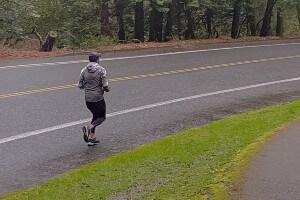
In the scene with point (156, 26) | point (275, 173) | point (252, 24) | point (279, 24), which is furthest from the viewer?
point (279, 24)

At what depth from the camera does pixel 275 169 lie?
7.63 metres

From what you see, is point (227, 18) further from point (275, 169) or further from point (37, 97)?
point (275, 169)

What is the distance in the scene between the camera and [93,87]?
9570mm

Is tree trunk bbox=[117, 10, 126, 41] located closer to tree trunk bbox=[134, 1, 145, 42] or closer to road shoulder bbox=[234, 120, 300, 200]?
tree trunk bbox=[134, 1, 145, 42]

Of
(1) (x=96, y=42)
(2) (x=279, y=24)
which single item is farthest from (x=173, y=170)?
(2) (x=279, y=24)

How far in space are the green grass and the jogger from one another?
938mm

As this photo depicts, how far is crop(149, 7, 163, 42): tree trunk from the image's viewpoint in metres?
25.6

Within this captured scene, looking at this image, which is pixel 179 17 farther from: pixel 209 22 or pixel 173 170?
pixel 173 170

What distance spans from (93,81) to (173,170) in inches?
98.1

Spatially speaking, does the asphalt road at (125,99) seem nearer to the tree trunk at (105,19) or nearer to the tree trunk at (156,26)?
the tree trunk at (156,26)

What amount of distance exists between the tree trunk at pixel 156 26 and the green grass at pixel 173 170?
15656 millimetres

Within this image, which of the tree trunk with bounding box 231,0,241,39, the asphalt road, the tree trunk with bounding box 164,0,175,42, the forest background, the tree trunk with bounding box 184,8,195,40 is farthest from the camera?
the tree trunk with bounding box 231,0,241,39

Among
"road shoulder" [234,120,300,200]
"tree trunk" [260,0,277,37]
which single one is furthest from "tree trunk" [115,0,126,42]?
"road shoulder" [234,120,300,200]

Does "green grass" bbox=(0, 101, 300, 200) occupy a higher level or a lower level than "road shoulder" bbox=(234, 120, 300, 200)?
lower
